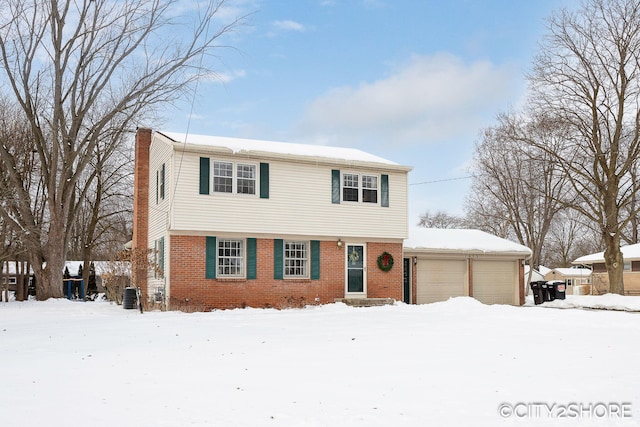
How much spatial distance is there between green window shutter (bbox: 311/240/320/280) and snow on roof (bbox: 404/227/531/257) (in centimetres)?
409

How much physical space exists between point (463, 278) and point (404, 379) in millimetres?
18607

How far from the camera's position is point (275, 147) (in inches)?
911

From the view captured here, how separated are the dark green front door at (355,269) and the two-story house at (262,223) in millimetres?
36

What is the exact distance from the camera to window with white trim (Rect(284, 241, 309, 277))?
854 inches

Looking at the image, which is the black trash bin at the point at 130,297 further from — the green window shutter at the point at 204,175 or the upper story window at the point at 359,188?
the upper story window at the point at 359,188

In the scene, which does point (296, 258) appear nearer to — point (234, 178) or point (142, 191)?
point (234, 178)

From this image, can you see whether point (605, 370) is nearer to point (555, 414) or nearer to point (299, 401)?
point (555, 414)

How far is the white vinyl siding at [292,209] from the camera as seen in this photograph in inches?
786

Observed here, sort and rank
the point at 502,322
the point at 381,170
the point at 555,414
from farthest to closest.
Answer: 1. the point at 381,170
2. the point at 502,322
3. the point at 555,414

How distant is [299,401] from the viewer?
21.9 feet

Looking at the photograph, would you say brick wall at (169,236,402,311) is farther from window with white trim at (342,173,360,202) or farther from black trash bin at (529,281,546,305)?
black trash bin at (529,281,546,305)

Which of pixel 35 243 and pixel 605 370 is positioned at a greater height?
pixel 35 243

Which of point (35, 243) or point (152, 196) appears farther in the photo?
point (35, 243)

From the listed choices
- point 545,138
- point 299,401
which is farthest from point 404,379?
point 545,138
